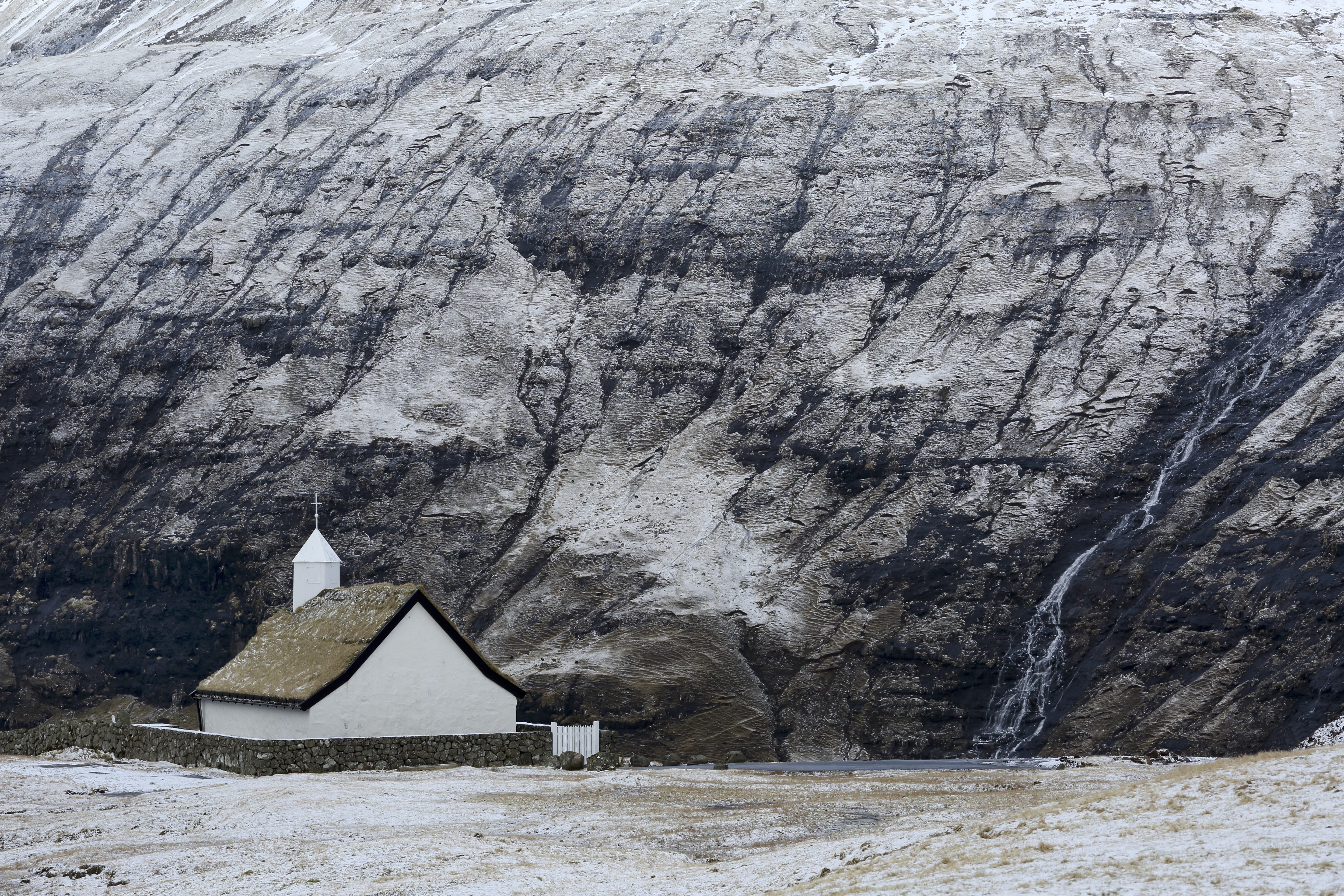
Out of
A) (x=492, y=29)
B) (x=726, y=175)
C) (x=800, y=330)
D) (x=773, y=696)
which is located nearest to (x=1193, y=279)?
(x=800, y=330)

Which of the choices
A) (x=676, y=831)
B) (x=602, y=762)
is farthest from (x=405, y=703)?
(x=676, y=831)

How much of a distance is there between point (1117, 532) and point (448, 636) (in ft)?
70.1

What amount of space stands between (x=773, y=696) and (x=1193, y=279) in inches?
909

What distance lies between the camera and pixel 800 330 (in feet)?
164

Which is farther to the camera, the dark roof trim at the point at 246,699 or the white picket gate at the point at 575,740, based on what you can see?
the white picket gate at the point at 575,740

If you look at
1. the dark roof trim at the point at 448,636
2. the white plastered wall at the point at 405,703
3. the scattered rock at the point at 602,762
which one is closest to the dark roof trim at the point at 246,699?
the white plastered wall at the point at 405,703

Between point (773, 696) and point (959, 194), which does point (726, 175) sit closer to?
point (959, 194)

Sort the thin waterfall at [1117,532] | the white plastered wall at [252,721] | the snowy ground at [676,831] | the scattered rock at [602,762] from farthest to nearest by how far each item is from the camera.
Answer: the thin waterfall at [1117,532], the scattered rock at [602,762], the white plastered wall at [252,721], the snowy ground at [676,831]

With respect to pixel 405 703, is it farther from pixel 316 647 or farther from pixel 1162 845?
pixel 1162 845

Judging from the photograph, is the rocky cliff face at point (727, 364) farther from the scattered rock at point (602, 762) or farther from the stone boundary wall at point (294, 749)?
the stone boundary wall at point (294, 749)

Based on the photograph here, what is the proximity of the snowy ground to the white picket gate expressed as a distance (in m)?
2.38

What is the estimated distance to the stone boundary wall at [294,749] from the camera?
25719 mm

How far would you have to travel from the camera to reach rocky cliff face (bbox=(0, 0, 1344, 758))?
3775 centimetres

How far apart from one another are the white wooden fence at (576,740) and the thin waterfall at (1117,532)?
38.1 ft
